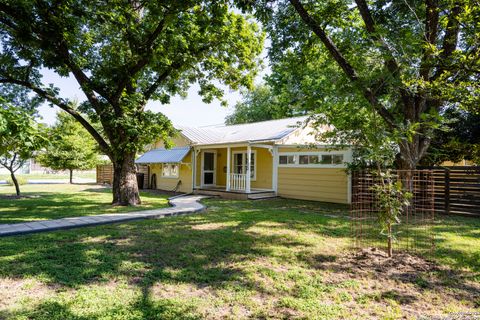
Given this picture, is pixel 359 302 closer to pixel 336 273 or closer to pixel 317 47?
pixel 336 273

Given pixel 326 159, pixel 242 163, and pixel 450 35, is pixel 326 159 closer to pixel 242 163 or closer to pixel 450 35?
pixel 242 163

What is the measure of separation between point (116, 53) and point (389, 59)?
378 inches

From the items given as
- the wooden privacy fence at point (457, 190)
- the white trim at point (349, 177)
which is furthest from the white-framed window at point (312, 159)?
the wooden privacy fence at point (457, 190)

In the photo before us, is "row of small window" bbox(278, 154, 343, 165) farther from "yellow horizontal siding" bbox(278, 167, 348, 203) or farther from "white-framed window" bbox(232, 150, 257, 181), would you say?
"white-framed window" bbox(232, 150, 257, 181)

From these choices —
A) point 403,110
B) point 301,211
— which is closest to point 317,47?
point 403,110

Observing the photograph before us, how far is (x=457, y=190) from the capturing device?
9.87 meters

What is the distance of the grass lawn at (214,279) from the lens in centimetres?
321

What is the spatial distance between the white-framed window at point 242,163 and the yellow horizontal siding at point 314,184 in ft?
5.73

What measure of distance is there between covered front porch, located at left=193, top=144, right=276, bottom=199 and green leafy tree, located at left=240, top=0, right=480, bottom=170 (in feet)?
16.0

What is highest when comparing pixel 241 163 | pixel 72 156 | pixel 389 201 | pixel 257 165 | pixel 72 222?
pixel 72 156

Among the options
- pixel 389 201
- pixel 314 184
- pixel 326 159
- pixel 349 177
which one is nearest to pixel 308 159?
pixel 326 159

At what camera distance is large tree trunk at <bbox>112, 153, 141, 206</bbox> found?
10.7 metres

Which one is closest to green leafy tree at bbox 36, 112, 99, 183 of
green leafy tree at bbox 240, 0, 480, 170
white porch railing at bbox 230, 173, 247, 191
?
white porch railing at bbox 230, 173, 247, 191

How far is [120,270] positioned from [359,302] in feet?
10.7
